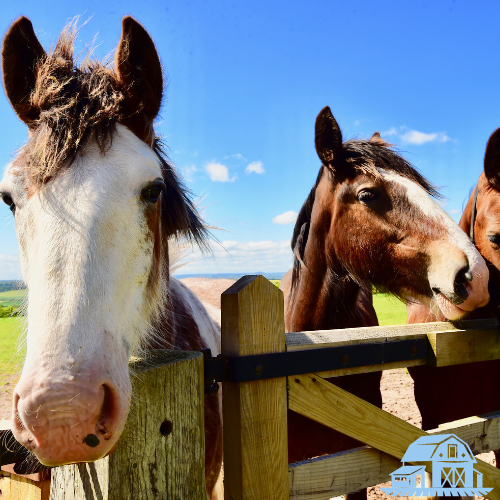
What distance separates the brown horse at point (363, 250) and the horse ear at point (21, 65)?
1929mm

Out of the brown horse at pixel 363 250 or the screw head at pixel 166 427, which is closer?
the screw head at pixel 166 427

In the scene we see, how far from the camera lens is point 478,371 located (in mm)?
2811

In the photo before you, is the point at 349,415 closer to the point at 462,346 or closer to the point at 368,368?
the point at 368,368

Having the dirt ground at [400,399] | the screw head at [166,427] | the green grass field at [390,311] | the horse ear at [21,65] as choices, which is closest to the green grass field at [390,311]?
the green grass field at [390,311]

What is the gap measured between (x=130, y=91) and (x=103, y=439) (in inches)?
54.0

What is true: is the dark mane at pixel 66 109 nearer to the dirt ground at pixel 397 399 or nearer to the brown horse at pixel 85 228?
the brown horse at pixel 85 228

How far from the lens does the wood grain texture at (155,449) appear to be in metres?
1.03

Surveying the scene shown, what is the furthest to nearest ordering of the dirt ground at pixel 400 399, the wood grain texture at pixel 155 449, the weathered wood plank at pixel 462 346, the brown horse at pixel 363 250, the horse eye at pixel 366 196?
the dirt ground at pixel 400 399, the horse eye at pixel 366 196, the brown horse at pixel 363 250, the weathered wood plank at pixel 462 346, the wood grain texture at pixel 155 449

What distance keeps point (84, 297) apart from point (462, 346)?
189 cm

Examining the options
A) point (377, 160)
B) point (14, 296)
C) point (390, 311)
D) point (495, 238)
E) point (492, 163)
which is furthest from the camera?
point (390, 311)

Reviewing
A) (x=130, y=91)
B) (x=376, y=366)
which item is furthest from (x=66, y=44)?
(x=376, y=366)

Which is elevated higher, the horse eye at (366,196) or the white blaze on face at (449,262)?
the horse eye at (366,196)

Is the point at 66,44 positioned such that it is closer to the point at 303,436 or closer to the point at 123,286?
the point at 123,286

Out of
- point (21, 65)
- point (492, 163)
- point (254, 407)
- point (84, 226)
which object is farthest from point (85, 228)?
point (492, 163)
